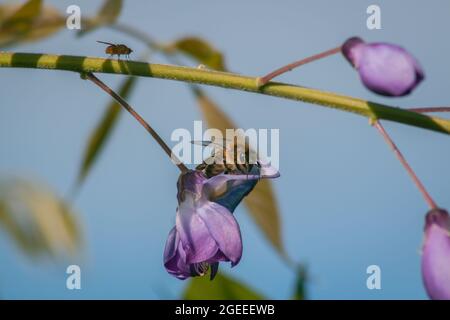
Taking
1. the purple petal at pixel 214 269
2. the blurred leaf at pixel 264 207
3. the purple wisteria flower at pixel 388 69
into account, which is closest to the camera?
the purple wisteria flower at pixel 388 69

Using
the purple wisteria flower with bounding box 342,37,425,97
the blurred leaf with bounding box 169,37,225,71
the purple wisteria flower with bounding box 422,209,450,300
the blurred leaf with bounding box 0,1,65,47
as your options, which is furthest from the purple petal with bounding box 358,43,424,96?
the blurred leaf with bounding box 0,1,65,47

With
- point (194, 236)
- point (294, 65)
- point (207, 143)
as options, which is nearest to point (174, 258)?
point (194, 236)

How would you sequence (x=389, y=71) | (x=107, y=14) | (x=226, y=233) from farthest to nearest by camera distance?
(x=107, y=14) → (x=226, y=233) → (x=389, y=71)

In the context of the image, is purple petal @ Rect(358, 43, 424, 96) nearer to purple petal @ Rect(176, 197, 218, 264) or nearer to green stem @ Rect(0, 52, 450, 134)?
green stem @ Rect(0, 52, 450, 134)

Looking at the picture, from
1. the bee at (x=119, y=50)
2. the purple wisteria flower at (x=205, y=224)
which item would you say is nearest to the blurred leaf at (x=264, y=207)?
the purple wisteria flower at (x=205, y=224)

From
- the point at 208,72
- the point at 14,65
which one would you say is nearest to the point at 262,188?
the point at 208,72

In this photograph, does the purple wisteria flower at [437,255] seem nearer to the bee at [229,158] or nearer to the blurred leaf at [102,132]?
the bee at [229,158]

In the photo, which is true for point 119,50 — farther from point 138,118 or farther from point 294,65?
point 294,65
